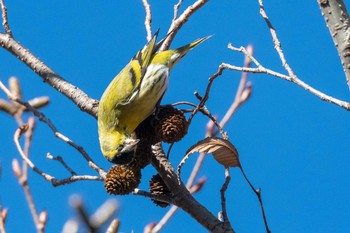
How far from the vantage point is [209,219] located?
113 inches

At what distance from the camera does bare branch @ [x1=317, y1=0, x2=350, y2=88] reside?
2.13 metres

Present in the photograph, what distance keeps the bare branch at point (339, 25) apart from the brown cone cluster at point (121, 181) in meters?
1.24

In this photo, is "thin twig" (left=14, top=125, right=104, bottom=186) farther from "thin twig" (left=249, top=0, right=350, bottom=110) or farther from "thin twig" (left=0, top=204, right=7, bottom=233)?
"thin twig" (left=249, top=0, right=350, bottom=110)

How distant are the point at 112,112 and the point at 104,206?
2.53m

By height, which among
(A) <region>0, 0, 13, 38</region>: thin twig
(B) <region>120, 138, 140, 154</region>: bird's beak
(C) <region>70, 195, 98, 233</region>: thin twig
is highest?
(A) <region>0, 0, 13, 38</region>: thin twig

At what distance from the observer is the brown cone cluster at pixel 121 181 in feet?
9.52

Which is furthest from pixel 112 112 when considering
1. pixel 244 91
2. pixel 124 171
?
pixel 124 171

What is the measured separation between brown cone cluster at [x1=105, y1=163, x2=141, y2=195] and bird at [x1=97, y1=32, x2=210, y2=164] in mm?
822

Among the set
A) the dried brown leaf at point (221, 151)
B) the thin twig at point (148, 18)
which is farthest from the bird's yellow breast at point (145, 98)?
the dried brown leaf at point (221, 151)

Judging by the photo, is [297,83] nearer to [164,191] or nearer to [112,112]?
[164,191]

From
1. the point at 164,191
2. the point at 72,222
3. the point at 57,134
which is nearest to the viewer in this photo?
the point at 72,222

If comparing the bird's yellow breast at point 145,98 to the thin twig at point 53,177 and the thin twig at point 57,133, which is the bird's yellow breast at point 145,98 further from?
the thin twig at point 53,177

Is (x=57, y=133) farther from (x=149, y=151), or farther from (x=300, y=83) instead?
(x=300, y=83)

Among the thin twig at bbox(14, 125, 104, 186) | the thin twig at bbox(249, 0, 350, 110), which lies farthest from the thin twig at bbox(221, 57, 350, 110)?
the thin twig at bbox(14, 125, 104, 186)
